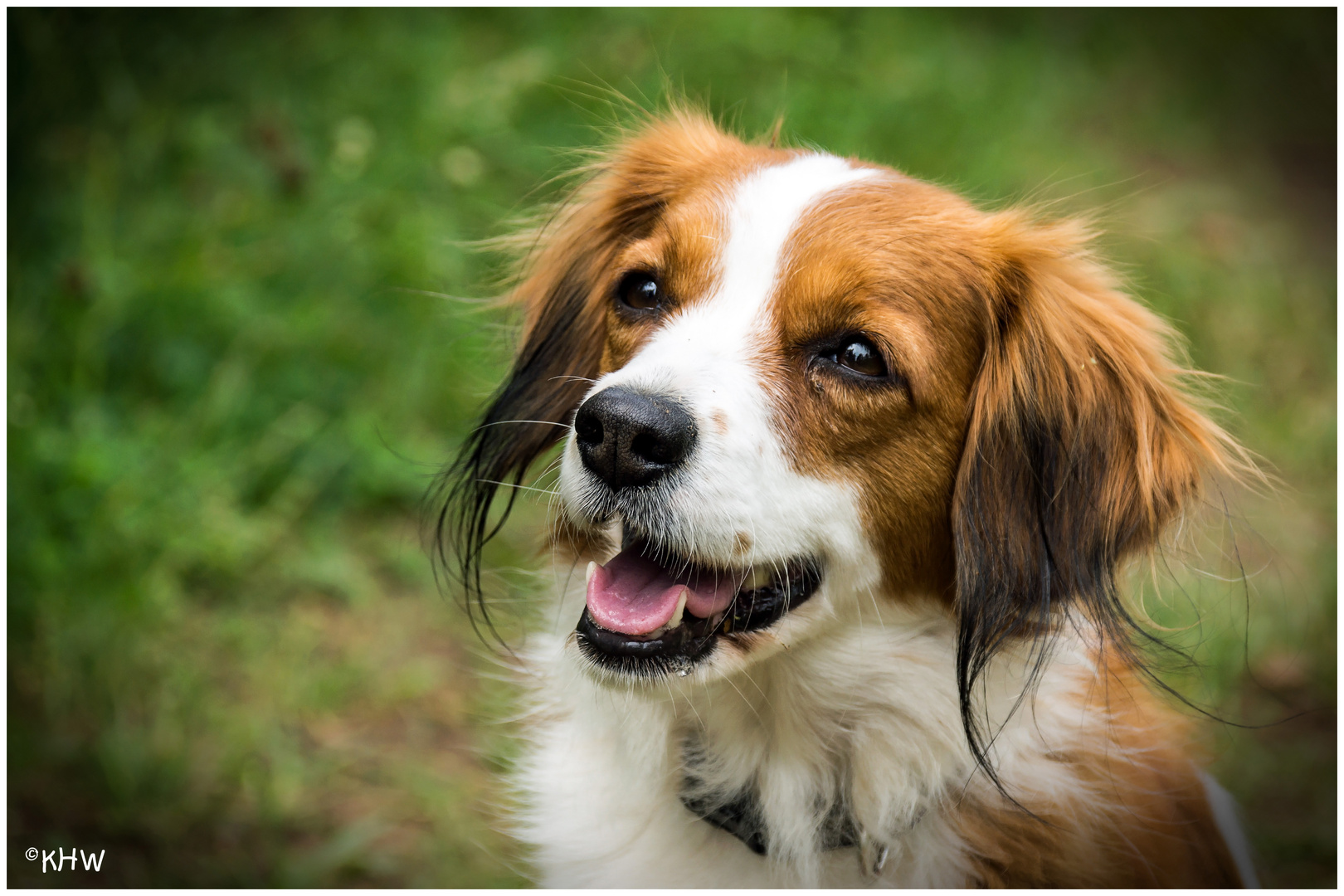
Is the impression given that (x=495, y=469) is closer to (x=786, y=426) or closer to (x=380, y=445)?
(x=786, y=426)

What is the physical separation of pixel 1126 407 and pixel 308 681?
106 inches

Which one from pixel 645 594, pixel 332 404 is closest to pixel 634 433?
pixel 645 594

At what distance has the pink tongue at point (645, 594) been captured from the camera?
2.01 m

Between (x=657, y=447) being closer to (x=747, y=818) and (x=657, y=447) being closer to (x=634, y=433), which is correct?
(x=634, y=433)

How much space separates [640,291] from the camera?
2.30 m

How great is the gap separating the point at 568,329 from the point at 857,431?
3.02 feet

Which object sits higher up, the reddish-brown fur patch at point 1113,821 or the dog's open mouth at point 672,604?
the dog's open mouth at point 672,604

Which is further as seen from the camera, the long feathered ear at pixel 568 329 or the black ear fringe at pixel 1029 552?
the long feathered ear at pixel 568 329

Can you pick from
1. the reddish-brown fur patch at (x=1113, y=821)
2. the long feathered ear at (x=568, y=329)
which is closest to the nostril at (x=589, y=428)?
the long feathered ear at (x=568, y=329)

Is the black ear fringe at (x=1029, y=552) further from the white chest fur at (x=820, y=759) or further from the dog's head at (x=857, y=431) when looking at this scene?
the white chest fur at (x=820, y=759)

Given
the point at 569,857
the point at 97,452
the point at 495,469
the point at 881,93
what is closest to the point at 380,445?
the point at 97,452

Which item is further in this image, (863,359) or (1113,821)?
(1113,821)

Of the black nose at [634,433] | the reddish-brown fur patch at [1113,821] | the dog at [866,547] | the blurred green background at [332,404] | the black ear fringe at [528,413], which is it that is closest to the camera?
the black nose at [634,433]

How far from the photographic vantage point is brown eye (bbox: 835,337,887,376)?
2.04 meters
